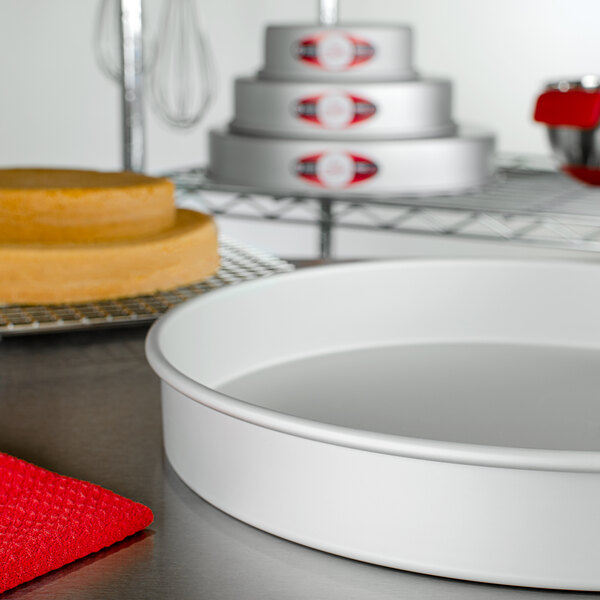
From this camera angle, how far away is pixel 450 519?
0.23 metres

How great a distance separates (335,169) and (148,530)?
57 cm

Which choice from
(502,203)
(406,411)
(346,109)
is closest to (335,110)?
(346,109)

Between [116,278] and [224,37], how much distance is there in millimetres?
1240

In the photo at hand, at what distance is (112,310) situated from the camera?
0.51 m

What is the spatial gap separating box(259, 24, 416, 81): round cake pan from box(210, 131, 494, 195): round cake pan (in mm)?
83

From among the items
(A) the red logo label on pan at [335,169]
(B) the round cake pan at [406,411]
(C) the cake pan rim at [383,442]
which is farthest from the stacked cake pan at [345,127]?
(C) the cake pan rim at [383,442]

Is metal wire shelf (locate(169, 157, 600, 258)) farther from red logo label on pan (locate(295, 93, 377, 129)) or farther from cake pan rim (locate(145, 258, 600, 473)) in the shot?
cake pan rim (locate(145, 258, 600, 473))

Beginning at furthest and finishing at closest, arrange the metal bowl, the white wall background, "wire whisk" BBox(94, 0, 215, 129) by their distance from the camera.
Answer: the white wall background, "wire whisk" BBox(94, 0, 215, 129), the metal bowl

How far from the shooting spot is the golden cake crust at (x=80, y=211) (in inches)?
20.3

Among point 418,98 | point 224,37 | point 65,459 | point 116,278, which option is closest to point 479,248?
point 224,37

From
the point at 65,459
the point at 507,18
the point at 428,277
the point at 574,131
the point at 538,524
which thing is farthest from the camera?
the point at 507,18

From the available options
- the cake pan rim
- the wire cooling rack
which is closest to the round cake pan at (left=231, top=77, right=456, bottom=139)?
the wire cooling rack

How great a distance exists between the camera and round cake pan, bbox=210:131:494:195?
826mm

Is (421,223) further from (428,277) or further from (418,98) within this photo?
(428,277)
